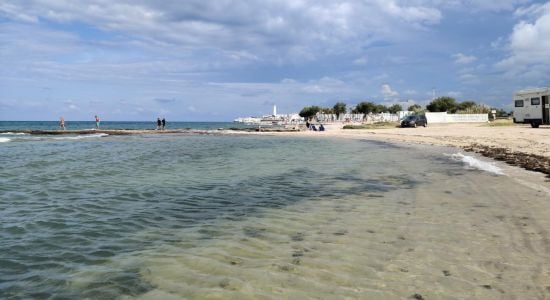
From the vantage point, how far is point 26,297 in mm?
4688

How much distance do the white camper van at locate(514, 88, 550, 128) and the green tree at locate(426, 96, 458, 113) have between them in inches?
2355

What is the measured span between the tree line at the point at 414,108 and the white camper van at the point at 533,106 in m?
41.2

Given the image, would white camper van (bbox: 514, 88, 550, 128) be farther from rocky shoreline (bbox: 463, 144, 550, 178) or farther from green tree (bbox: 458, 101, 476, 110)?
green tree (bbox: 458, 101, 476, 110)

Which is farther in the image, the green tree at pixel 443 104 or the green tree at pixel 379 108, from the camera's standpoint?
the green tree at pixel 379 108

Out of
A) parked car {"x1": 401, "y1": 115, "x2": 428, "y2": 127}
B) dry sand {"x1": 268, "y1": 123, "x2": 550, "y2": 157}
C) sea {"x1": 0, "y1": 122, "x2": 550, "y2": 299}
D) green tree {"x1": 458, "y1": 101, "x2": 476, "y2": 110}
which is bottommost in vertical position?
sea {"x1": 0, "y1": 122, "x2": 550, "y2": 299}

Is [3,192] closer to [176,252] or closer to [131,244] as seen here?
[131,244]

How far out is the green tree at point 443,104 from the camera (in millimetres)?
101863

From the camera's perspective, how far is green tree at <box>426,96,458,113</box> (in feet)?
334

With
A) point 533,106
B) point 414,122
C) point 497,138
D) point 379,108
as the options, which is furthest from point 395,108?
point 497,138

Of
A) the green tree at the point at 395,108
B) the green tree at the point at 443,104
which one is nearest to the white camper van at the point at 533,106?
the green tree at the point at 443,104

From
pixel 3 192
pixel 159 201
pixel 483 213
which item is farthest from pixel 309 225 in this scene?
pixel 3 192

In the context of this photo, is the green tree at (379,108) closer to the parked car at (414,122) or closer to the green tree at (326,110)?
the green tree at (326,110)

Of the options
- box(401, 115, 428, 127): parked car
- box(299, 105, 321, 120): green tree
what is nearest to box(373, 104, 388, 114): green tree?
box(299, 105, 321, 120): green tree

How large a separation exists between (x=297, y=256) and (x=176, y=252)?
183cm
